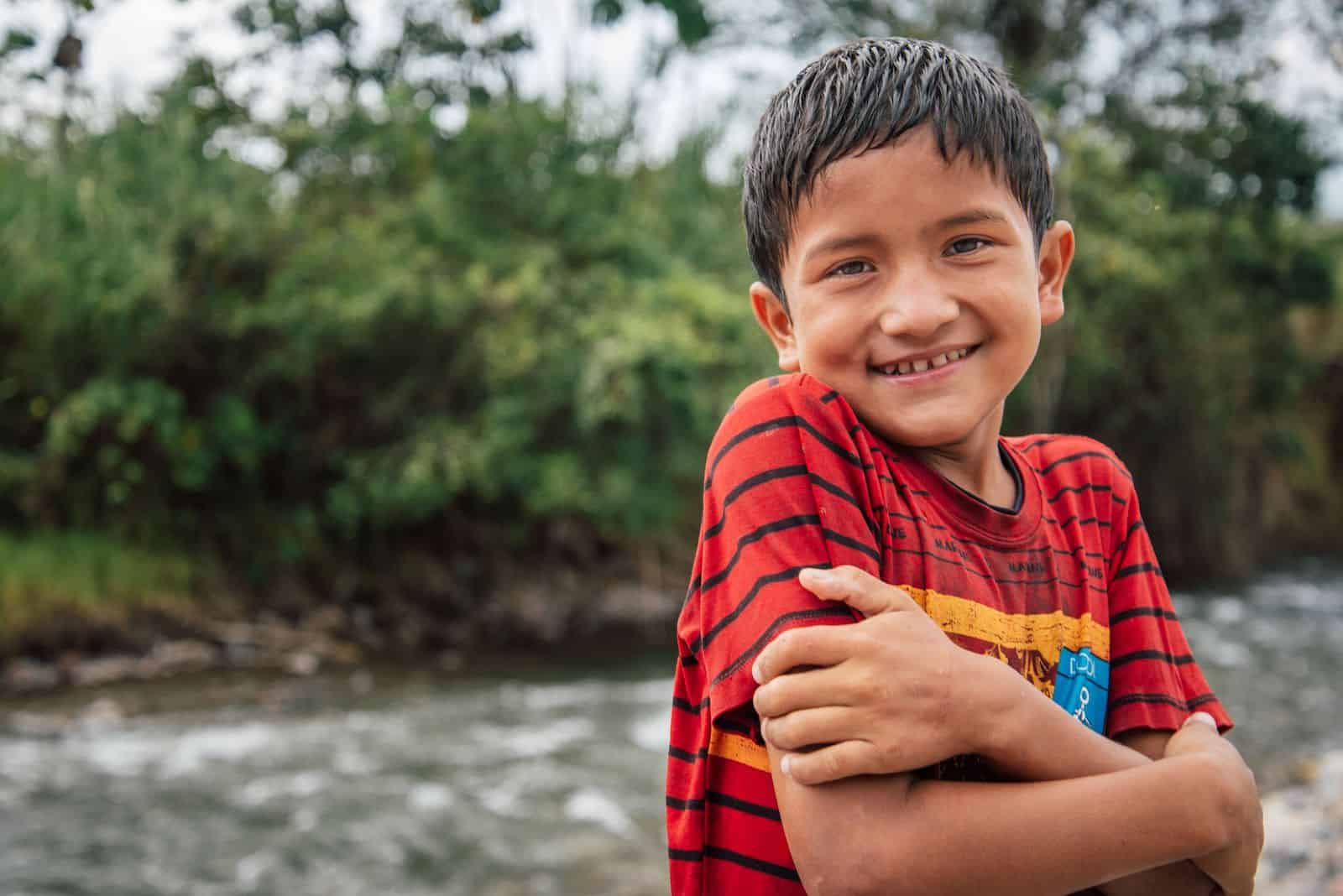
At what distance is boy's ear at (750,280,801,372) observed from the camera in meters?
1.32

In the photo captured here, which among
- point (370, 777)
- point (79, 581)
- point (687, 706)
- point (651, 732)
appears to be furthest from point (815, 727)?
point (79, 581)

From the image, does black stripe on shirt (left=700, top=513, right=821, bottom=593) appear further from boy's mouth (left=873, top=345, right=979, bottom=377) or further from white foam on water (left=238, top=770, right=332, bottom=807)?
white foam on water (left=238, top=770, right=332, bottom=807)

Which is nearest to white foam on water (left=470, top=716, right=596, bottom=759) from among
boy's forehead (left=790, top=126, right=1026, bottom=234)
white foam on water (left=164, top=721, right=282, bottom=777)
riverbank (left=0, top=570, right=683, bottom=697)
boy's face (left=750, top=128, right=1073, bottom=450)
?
white foam on water (left=164, top=721, right=282, bottom=777)

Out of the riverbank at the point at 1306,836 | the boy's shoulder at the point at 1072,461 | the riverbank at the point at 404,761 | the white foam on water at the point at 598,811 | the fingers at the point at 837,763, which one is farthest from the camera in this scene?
the white foam on water at the point at 598,811

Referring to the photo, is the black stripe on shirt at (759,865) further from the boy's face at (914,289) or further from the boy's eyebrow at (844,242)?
the boy's eyebrow at (844,242)

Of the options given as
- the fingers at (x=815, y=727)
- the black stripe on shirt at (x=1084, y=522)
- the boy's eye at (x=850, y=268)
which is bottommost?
the fingers at (x=815, y=727)

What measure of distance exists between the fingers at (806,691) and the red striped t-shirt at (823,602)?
0.04m

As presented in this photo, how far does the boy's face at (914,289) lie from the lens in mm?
1128

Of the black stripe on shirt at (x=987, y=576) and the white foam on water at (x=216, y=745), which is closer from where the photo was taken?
the black stripe on shirt at (x=987, y=576)

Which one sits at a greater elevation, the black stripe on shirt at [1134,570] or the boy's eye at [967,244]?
the boy's eye at [967,244]

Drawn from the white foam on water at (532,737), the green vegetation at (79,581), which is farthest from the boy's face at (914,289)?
the green vegetation at (79,581)

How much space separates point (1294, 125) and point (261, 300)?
25.8 feet

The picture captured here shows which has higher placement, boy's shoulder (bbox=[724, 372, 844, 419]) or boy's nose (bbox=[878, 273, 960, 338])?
boy's nose (bbox=[878, 273, 960, 338])

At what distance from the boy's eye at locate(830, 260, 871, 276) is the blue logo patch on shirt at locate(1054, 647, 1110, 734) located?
477 millimetres
